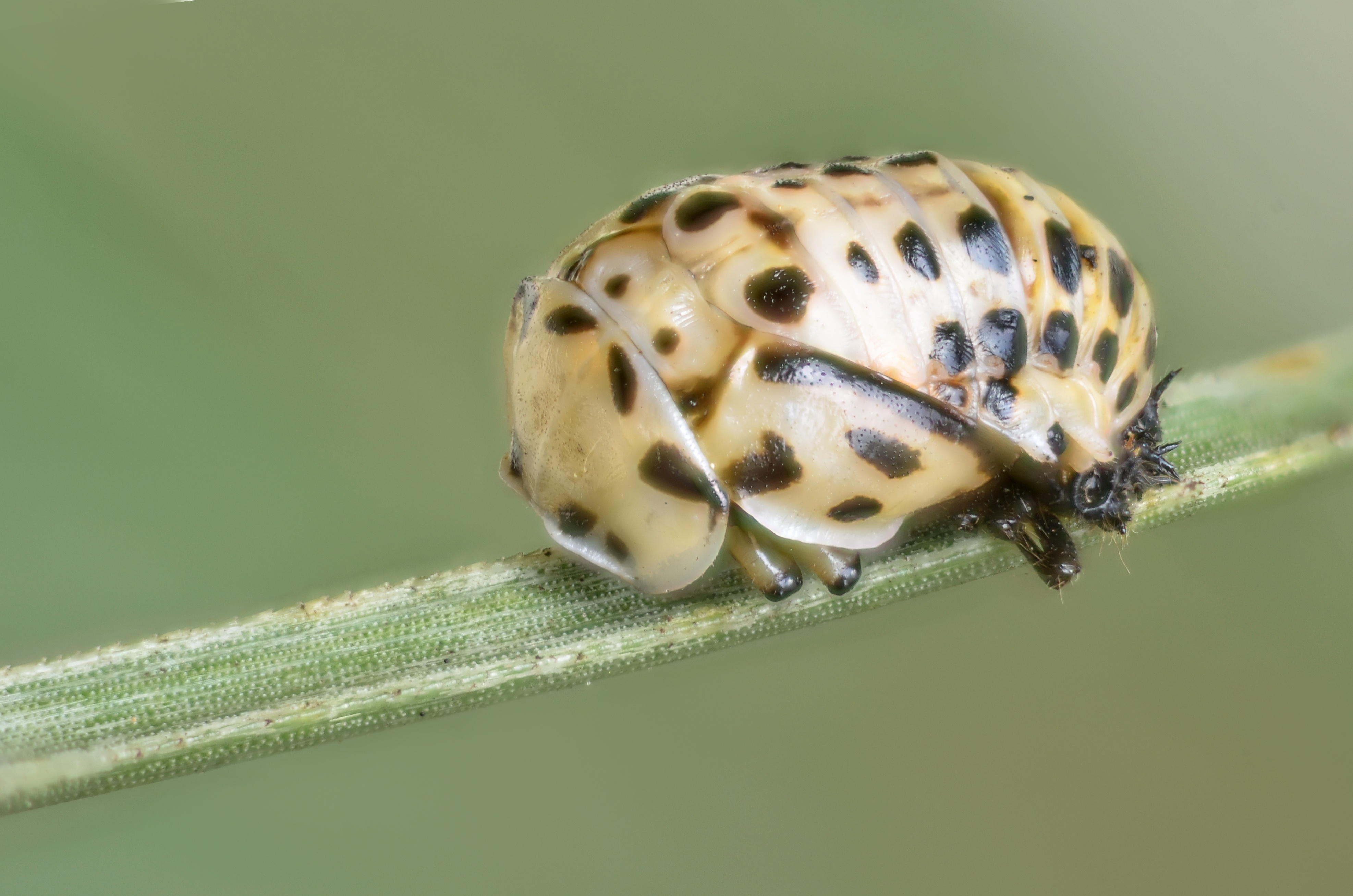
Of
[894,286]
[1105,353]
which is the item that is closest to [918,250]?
[894,286]

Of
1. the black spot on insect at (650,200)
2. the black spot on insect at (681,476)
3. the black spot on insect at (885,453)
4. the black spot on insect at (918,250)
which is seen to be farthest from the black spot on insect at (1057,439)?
the black spot on insect at (650,200)

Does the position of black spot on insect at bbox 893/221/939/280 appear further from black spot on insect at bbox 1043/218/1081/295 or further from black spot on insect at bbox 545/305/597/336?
black spot on insect at bbox 545/305/597/336

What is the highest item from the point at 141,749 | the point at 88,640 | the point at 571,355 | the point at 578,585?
the point at 571,355

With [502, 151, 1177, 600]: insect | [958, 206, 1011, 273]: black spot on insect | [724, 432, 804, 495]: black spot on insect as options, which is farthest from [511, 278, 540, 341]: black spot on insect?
[958, 206, 1011, 273]: black spot on insect

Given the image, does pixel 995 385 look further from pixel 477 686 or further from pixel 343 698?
pixel 343 698

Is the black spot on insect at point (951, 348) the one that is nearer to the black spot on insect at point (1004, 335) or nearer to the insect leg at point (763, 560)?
the black spot on insect at point (1004, 335)

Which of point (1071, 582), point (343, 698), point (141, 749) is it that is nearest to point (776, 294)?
point (1071, 582)

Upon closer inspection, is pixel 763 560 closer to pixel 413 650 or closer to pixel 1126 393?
pixel 413 650
